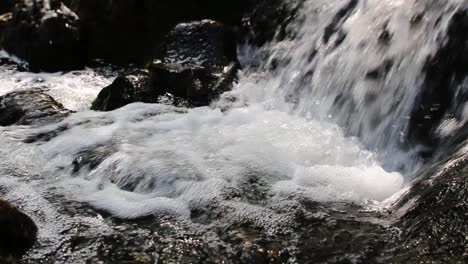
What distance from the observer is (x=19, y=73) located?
11.0 meters

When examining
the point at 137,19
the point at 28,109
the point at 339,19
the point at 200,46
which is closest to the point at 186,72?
the point at 200,46

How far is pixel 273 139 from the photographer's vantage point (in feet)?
21.8

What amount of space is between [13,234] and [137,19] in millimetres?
7721

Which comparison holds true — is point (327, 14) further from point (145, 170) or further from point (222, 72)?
point (145, 170)

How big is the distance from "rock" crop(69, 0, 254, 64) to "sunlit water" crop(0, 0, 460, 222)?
241 centimetres

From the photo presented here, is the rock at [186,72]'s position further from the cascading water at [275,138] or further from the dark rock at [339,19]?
the dark rock at [339,19]

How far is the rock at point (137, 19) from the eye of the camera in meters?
11.0

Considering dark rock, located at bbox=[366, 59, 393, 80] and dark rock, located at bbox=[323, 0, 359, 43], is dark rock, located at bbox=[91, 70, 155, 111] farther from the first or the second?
dark rock, located at bbox=[366, 59, 393, 80]

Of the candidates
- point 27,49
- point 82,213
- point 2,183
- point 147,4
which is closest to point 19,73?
point 27,49

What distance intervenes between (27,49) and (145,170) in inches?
258

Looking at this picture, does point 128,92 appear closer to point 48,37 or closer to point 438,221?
point 48,37

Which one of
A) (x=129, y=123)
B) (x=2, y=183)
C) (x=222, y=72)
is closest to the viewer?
(x=2, y=183)

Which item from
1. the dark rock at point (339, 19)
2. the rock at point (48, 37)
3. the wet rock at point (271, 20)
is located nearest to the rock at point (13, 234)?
the dark rock at point (339, 19)

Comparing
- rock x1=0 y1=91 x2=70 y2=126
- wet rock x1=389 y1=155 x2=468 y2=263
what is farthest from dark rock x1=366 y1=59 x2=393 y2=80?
rock x1=0 y1=91 x2=70 y2=126
